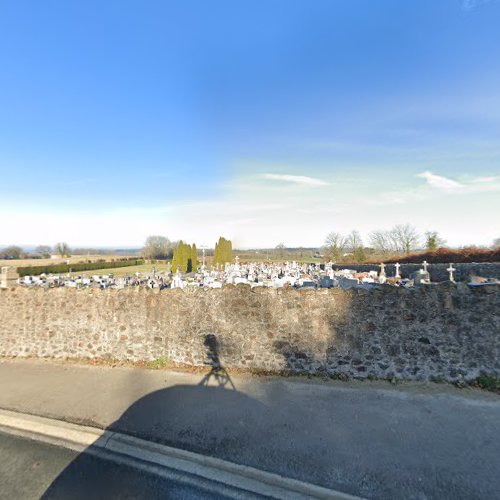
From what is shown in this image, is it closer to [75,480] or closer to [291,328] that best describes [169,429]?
[75,480]

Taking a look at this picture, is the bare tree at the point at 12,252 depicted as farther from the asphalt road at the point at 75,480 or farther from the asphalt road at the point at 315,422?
the asphalt road at the point at 75,480

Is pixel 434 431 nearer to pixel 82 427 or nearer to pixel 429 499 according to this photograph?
pixel 429 499

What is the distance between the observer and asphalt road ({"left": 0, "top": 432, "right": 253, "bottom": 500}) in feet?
11.9

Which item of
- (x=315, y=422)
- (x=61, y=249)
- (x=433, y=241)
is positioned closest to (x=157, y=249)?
(x=61, y=249)

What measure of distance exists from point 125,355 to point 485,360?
25.4ft

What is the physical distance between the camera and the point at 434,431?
445cm

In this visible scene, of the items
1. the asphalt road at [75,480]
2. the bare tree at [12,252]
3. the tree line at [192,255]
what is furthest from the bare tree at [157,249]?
the asphalt road at [75,480]

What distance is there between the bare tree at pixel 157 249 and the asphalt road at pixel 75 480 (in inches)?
2562

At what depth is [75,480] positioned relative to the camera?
152 inches

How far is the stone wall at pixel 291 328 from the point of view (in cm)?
594

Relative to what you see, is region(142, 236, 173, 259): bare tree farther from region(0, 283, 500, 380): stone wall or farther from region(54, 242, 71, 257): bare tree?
region(0, 283, 500, 380): stone wall

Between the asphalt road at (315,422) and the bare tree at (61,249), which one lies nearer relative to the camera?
the asphalt road at (315,422)

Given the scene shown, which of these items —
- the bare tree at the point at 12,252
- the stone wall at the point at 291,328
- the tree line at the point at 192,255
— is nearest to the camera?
the stone wall at the point at 291,328

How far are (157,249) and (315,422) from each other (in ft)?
230
